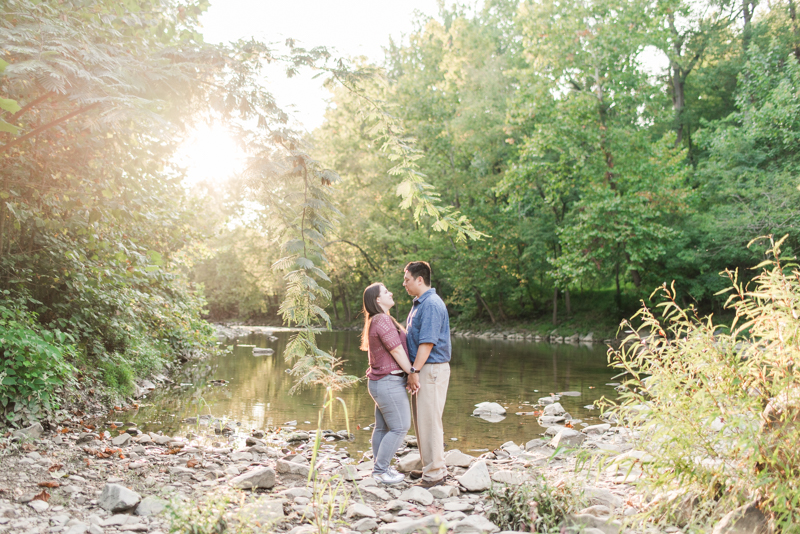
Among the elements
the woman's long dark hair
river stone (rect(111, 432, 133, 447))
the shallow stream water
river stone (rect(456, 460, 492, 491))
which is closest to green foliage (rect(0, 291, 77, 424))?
river stone (rect(111, 432, 133, 447))

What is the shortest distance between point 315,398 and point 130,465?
19.1 ft

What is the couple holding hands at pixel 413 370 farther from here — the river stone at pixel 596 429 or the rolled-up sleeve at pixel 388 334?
the river stone at pixel 596 429

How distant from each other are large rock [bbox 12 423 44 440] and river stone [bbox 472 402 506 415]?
6239 mm

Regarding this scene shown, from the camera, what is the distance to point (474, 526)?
3.78m

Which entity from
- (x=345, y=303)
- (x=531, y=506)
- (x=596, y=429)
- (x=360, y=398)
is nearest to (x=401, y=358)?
(x=531, y=506)

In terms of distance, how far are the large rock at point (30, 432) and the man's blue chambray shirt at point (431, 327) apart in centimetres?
407

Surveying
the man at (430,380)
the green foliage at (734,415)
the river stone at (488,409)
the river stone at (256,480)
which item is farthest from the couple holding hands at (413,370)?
the river stone at (488,409)

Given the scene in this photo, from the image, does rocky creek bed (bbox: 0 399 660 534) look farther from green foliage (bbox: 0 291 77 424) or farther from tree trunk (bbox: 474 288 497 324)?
tree trunk (bbox: 474 288 497 324)

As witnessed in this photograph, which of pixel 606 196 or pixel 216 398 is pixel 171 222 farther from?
pixel 606 196

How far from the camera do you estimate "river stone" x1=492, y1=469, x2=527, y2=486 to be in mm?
4578

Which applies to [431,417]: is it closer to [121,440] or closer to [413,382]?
[413,382]

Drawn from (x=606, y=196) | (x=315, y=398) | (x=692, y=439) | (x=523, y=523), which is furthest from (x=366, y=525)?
(x=606, y=196)

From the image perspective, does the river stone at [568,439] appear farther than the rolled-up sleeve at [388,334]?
Yes

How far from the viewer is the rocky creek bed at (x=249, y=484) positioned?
3687 millimetres
